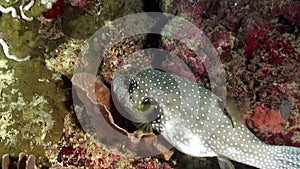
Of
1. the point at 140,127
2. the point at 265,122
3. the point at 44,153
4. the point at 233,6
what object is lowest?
the point at 44,153

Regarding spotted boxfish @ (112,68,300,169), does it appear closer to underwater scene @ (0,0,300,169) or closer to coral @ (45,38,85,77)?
underwater scene @ (0,0,300,169)

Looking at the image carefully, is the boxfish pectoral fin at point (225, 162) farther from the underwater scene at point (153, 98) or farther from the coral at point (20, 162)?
the coral at point (20, 162)

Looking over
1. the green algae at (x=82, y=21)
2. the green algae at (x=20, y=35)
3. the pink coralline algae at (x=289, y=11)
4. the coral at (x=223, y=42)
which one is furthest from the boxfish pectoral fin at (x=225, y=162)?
the green algae at (x=20, y=35)

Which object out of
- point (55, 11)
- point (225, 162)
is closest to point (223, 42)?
point (225, 162)

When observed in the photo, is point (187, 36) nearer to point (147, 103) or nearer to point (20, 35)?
point (147, 103)

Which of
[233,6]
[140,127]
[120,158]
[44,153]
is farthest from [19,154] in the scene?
[233,6]

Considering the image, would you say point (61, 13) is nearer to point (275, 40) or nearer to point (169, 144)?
point (169, 144)
